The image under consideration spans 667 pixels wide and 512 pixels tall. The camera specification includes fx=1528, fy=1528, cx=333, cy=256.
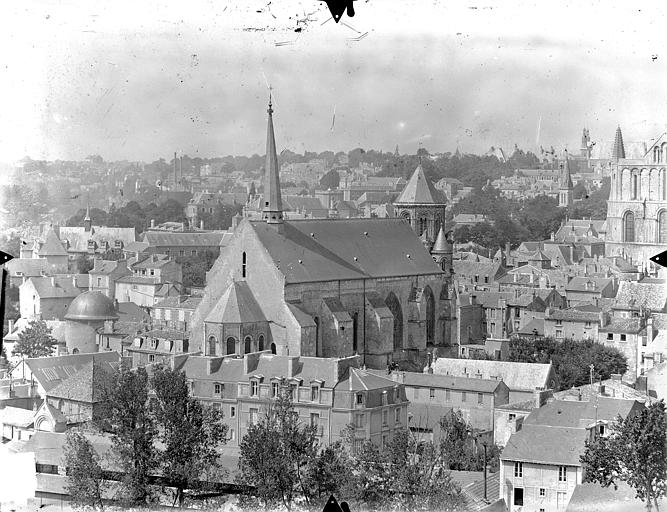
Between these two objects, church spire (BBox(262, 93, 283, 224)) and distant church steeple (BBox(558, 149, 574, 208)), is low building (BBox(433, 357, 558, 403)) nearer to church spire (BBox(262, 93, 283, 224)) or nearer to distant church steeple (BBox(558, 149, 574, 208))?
church spire (BBox(262, 93, 283, 224))

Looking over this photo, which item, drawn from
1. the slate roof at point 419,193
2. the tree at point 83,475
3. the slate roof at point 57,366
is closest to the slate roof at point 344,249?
the slate roof at point 419,193

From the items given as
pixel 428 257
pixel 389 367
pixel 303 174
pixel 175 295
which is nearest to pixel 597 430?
pixel 389 367

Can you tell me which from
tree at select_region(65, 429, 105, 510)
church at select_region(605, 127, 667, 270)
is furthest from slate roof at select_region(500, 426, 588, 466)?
church at select_region(605, 127, 667, 270)

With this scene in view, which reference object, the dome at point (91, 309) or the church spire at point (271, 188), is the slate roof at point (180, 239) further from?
the church spire at point (271, 188)

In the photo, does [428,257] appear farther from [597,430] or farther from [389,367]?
[597,430]

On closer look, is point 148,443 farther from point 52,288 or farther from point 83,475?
point 52,288
